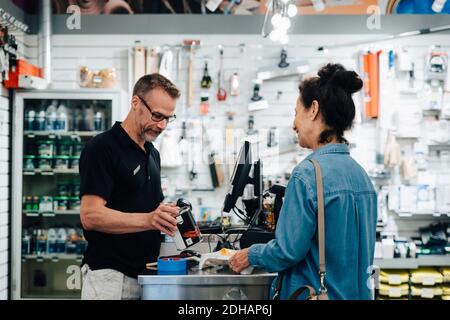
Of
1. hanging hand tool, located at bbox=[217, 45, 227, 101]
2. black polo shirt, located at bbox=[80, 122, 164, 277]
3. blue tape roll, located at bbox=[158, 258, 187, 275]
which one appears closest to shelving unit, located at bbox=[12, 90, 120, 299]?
hanging hand tool, located at bbox=[217, 45, 227, 101]

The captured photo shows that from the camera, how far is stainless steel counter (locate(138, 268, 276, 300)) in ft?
6.73

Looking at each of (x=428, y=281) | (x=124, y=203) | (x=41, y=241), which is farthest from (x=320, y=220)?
(x=41, y=241)

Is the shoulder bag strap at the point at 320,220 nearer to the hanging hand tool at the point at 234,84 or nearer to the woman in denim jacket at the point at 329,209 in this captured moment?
the woman in denim jacket at the point at 329,209

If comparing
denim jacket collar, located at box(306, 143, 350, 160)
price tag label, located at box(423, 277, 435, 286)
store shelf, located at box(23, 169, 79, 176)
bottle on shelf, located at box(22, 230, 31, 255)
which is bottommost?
price tag label, located at box(423, 277, 435, 286)

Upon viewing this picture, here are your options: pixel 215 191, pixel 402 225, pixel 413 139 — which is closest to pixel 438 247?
pixel 402 225

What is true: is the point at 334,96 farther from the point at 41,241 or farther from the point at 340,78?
the point at 41,241

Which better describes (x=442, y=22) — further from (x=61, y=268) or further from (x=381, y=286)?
(x=61, y=268)

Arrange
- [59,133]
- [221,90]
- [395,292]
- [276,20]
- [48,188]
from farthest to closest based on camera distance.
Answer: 1. [221,90]
2. [48,188]
3. [59,133]
4. [395,292]
5. [276,20]

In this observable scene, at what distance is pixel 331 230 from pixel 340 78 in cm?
55

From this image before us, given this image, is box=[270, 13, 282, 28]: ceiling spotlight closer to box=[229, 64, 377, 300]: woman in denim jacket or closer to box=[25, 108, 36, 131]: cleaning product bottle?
box=[229, 64, 377, 300]: woman in denim jacket

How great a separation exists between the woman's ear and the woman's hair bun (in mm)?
76

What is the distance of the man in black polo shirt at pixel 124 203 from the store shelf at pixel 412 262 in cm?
306

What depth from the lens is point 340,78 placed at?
187 cm

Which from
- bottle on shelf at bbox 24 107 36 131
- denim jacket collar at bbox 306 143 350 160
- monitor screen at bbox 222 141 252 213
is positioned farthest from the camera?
bottle on shelf at bbox 24 107 36 131
